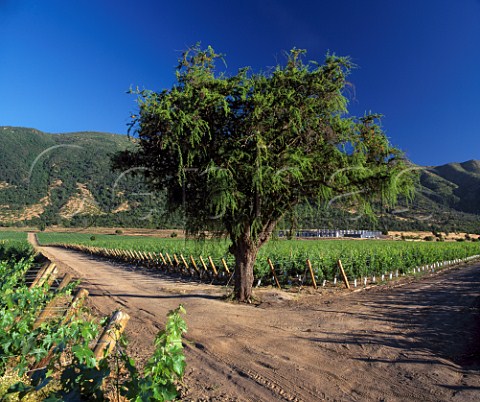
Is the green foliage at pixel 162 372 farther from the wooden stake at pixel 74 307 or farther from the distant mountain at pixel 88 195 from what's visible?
the distant mountain at pixel 88 195

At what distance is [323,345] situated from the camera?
7891 millimetres

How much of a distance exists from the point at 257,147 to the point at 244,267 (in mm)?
4477

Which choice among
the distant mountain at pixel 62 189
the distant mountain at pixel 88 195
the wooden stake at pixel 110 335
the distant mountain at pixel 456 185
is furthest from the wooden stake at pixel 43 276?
A: the distant mountain at pixel 456 185

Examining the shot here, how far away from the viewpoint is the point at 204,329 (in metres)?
9.21

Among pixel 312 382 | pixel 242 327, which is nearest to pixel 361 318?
pixel 242 327

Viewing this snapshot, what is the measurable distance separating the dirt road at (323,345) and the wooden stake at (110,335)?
5.81 ft

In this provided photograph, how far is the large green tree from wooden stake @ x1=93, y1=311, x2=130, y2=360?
21.2 ft

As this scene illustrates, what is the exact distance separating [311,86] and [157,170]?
559 cm

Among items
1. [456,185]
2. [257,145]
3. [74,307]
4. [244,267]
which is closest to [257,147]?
[257,145]

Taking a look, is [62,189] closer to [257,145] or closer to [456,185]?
[257,145]

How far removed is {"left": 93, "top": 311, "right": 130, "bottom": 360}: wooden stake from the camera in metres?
4.18

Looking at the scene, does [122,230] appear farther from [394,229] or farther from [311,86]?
[311,86]

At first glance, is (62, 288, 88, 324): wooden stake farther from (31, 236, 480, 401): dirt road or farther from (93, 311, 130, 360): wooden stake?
(31, 236, 480, 401): dirt road

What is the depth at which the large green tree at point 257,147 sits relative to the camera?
1098 centimetres
